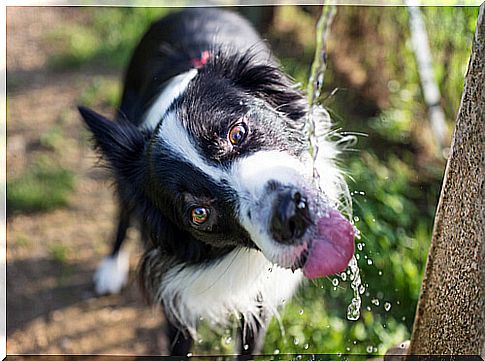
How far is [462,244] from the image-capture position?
1.90m

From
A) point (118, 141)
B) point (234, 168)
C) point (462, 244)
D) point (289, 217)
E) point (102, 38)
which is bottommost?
point (462, 244)

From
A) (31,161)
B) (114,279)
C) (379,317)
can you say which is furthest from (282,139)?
(31,161)

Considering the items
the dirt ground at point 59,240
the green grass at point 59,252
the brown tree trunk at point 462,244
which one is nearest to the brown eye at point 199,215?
the brown tree trunk at point 462,244

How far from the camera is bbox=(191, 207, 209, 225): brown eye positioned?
2068mm

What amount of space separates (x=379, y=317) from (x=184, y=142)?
1.33 m

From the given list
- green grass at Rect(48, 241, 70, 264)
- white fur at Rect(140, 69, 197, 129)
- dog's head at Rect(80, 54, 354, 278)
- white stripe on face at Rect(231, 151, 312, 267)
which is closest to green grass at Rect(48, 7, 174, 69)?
green grass at Rect(48, 241, 70, 264)

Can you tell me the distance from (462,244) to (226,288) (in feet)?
3.10

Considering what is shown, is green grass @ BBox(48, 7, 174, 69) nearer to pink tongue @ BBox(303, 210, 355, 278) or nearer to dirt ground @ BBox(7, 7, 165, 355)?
dirt ground @ BBox(7, 7, 165, 355)

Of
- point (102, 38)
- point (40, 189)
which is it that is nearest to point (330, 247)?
point (40, 189)

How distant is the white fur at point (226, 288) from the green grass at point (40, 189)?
1.42m

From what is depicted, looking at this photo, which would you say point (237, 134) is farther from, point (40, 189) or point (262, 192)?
point (40, 189)

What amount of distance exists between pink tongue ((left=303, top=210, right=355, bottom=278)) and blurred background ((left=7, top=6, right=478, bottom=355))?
1.23ft

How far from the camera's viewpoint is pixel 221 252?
2.37 metres

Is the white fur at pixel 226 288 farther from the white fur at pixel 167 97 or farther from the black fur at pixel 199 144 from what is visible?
the white fur at pixel 167 97
